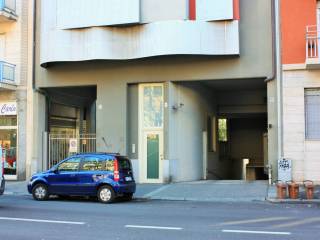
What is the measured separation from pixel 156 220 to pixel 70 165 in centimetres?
556

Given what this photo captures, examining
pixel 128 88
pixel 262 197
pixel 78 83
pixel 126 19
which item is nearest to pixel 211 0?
pixel 126 19

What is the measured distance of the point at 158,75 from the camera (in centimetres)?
2086

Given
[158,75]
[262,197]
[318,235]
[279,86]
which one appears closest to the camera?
[318,235]

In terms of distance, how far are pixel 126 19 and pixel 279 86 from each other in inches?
266

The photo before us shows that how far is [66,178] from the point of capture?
1573cm

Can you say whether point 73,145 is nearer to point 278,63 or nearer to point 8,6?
point 8,6

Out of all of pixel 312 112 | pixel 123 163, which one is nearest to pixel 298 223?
pixel 123 163

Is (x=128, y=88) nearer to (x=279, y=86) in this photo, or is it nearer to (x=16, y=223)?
(x=279, y=86)

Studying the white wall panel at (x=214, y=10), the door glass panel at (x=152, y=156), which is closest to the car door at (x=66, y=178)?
the door glass panel at (x=152, y=156)

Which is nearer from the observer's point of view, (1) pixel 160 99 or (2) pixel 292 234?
(2) pixel 292 234

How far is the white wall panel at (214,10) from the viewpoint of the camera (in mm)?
19516

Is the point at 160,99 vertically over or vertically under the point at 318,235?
over

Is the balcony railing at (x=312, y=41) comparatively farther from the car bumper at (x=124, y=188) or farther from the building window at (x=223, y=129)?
the building window at (x=223, y=129)

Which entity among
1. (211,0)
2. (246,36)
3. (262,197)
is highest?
(211,0)
